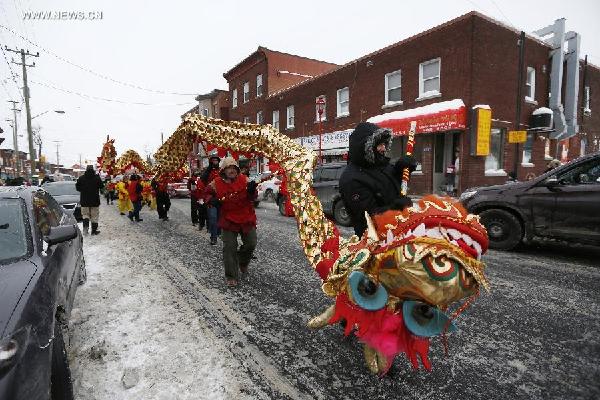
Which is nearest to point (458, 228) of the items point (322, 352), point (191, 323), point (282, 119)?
point (322, 352)

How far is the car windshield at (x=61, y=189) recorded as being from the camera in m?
11.3

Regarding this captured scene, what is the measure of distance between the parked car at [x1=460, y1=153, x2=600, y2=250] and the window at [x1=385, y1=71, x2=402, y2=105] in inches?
439

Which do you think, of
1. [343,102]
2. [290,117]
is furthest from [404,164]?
[290,117]

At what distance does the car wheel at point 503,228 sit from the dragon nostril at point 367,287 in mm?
5429

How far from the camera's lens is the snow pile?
99.6 inches

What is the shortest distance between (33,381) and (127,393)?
2.83 feet

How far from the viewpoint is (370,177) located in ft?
9.12

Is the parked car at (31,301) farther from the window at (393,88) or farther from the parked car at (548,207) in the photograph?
the window at (393,88)

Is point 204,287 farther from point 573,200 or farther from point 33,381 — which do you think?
point 573,200

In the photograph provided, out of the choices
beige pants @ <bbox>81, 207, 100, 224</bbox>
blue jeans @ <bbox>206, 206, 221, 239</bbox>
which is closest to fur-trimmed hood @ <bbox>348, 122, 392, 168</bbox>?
blue jeans @ <bbox>206, 206, 221, 239</bbox>

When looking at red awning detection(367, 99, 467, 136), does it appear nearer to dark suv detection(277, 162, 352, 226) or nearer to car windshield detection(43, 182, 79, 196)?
dark suv detection(277, 162, 352, 226)

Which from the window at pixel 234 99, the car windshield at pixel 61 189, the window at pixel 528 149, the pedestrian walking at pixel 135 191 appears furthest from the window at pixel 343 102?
the window at pixel 234 99

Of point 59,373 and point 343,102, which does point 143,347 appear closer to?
point 59,373

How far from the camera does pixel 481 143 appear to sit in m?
14.0
